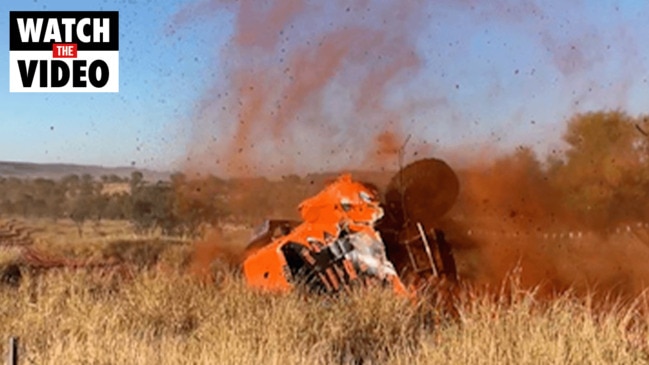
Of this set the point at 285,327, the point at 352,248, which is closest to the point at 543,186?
the point at 352,248

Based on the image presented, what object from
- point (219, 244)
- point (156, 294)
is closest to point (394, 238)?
point (156, 294)

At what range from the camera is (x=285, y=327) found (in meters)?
9.34

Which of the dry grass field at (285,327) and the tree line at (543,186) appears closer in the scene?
the dry grass field at (285,327)

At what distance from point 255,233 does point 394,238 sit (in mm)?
2329

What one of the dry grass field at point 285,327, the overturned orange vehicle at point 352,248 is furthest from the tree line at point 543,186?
the dry grass field at point 285,327

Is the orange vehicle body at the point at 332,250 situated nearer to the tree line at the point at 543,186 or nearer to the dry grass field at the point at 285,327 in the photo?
the dry grass field at the point at 285,327

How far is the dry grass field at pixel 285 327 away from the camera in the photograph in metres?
8.11

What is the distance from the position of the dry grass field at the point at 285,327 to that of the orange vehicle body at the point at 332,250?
445 millimetres

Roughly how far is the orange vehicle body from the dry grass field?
445mm

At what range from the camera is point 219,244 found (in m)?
18.0

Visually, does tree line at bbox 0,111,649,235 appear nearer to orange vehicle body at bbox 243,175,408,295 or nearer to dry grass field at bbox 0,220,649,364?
orange vehicle body at bbox 243,175,408,295

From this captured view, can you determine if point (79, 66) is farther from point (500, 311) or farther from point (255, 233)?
point (500, 311)

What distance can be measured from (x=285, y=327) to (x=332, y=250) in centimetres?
279

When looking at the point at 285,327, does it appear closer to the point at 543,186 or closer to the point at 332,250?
the point at 332,250
